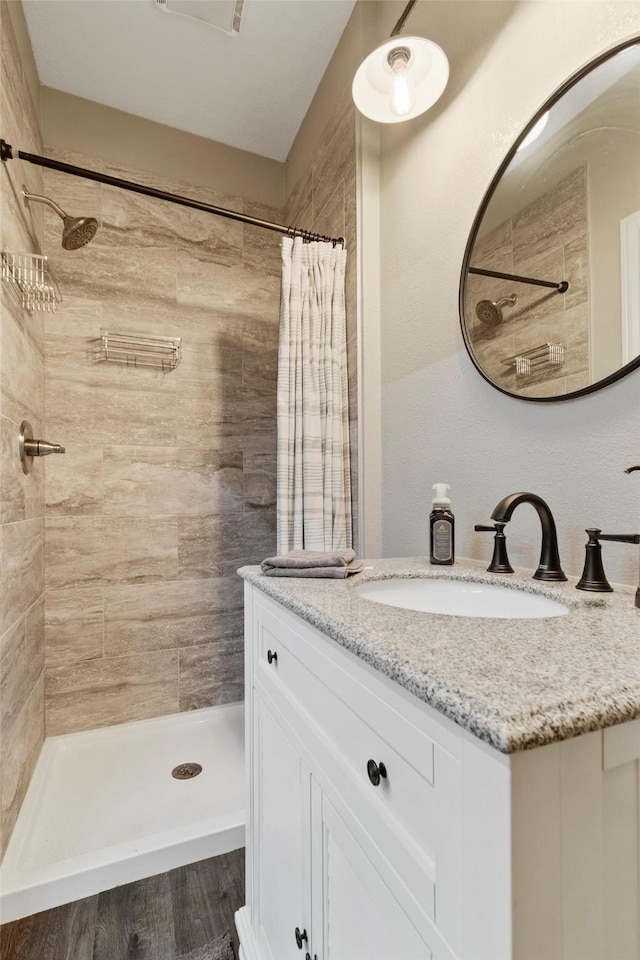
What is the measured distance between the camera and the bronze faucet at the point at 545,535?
90 centimetres

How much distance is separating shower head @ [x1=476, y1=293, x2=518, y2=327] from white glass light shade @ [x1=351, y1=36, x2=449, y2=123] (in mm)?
619

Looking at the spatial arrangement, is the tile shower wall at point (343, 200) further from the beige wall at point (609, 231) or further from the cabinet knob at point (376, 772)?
the cabinet knob at point (376, 772)

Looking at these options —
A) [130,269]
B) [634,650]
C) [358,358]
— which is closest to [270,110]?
[130,269]

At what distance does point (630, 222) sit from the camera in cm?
84

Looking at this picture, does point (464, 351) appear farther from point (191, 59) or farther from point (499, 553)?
point (191, 59)

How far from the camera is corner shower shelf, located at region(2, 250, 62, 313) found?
1.40 m

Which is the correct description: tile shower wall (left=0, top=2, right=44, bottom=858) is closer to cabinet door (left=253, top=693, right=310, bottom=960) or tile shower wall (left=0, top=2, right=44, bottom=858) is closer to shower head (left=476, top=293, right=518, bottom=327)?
cabinet door (left=253, top=693, right=310, bottom=960)

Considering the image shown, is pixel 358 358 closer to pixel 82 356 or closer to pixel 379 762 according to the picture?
pixel 82 356

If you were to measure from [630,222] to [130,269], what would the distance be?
→ 1.99 meters

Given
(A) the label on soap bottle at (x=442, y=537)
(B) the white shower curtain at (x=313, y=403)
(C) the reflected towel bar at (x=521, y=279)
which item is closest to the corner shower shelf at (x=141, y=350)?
(B) the white shower curtain at (x=313, y=403)

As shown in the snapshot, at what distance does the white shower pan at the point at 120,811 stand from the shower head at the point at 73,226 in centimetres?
192

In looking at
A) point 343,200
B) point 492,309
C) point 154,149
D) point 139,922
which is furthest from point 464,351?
point 154,149

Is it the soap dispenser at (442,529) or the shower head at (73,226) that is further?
the shower head at (73,226)

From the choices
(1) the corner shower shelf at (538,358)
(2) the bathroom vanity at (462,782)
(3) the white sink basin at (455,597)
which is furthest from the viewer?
(1) the corner shower shelf at (538,358)
